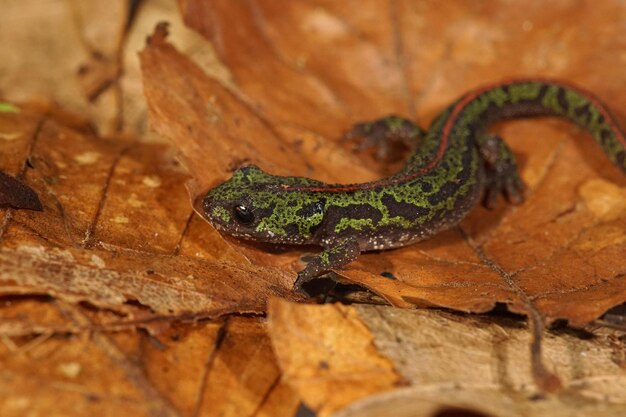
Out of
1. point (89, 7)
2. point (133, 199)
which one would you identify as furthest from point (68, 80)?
point (133, 199)

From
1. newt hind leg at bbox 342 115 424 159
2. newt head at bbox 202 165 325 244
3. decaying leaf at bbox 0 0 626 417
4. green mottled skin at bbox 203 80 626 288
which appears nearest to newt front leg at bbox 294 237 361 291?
green mottled skin at bbox 203 80 626 288

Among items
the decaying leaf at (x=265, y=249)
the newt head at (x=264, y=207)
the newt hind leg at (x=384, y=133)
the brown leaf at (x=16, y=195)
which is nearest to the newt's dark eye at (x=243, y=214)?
the newt head at (x=264, y=207)

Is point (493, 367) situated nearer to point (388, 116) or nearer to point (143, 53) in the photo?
point (388, 116)

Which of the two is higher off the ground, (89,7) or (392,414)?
(89,7)

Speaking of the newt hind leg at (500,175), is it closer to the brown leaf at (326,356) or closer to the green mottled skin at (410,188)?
the green mottled skin at (410,188)

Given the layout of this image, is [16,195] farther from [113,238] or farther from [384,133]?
[384,133]

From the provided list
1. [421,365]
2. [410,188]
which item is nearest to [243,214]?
[410,188]
